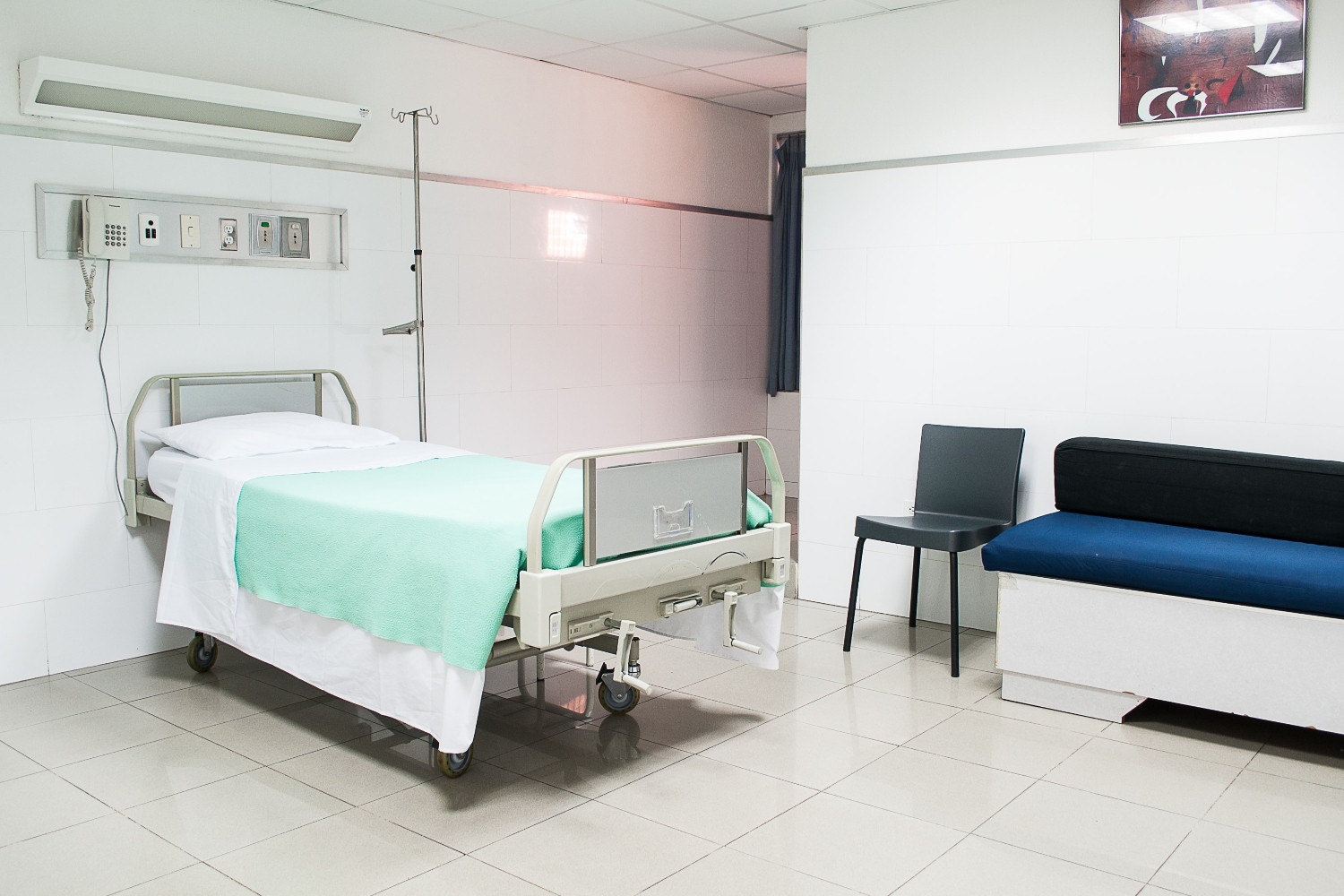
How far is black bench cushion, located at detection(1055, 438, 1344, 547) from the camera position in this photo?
352 cm

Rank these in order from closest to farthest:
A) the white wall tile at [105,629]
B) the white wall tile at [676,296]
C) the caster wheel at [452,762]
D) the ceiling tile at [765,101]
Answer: the caster wheel at [452,762] < the white wall tile at [105,629] < the white wall tile at [676,296] < the ceiling tile at [765,101]

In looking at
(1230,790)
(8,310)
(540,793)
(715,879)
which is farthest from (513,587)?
(8,310)

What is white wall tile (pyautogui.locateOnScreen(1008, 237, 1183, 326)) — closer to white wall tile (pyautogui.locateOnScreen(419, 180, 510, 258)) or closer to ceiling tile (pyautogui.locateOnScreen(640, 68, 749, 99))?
ceiling tile (pyautogui.locateOnScreen(640, 68, 749, 99))

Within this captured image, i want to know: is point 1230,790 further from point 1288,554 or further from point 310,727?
point 310,727

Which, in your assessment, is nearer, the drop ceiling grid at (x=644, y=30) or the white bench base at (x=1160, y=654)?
the white bench base at (x=1160, y=654)

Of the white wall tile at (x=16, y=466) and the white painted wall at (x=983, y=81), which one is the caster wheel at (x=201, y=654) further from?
the white painted wall at (x=983, y=81)

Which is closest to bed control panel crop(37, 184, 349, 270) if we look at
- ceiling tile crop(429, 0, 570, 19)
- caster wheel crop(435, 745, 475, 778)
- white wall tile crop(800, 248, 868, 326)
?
ceiling tile crop(429, 0, 570, 19)

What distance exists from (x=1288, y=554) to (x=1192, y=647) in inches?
15.4

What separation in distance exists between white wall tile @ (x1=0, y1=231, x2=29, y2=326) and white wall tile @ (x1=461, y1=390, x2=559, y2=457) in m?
1.85

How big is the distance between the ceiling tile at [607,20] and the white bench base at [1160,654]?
2688 mm

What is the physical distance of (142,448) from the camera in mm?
4113

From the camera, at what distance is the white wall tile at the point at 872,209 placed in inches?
181

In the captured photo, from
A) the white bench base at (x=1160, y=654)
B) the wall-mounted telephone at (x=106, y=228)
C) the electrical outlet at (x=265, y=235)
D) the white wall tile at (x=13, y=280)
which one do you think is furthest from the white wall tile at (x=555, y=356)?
the white bench base at (x=1160, y=654)

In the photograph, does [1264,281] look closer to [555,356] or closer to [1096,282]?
[1096,282]
